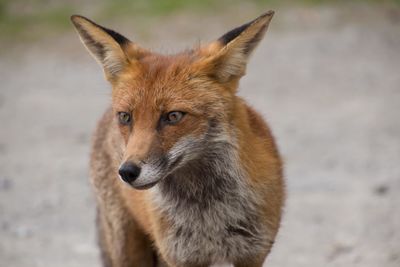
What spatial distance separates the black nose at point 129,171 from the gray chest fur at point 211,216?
76 centimetres

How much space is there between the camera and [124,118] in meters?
5.58

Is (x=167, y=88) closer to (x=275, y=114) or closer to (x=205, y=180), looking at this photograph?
(x=205, y=180)

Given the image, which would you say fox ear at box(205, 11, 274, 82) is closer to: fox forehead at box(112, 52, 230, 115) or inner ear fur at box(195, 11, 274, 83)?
inner ear fur at box(195, 11, 274, 83)

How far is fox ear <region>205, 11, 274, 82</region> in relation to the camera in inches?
222

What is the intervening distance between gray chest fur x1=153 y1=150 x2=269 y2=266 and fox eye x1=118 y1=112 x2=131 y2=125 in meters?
0.56

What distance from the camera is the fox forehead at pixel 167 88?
5.46 m

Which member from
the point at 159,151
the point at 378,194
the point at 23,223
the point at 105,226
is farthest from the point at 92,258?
the point at 159,151

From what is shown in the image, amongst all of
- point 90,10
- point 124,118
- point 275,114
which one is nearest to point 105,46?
point 124,118

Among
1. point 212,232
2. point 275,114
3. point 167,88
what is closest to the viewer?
point 167,88

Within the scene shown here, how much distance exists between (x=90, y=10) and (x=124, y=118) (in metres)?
13.3

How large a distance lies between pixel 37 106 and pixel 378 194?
696 centimetres

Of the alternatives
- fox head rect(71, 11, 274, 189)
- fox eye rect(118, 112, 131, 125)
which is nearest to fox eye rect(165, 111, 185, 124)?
fox head rect(71, 11, 274, 189)

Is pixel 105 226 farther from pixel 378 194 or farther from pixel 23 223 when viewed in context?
pixel 378 194

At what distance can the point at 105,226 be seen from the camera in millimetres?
7121
